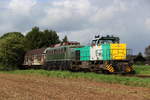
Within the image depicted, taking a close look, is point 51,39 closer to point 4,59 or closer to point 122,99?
point 4,59

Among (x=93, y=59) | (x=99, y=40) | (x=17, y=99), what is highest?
(x=99, y=40)

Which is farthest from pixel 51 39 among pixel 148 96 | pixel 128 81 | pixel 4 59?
pixel 148 96

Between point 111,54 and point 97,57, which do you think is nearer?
point 111,54

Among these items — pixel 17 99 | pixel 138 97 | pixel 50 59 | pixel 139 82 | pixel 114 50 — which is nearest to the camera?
pixel 17 99

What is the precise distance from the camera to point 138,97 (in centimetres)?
1132

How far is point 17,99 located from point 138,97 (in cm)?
487

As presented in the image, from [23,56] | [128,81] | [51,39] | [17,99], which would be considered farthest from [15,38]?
[17,99]

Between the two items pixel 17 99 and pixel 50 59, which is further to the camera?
pixel 50 59

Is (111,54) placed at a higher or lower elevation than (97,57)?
higher

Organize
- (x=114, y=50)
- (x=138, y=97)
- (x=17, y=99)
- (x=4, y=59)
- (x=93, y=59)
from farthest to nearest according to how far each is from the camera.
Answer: (x=4, y=59), (x=93, y=59), (x=114, y=50), (x=138, y=97), (x=17, y=99)

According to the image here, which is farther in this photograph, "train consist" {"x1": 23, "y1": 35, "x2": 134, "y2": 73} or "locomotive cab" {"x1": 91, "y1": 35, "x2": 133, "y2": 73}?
"train consist" {"x1": 23, "y1": 35, "x2": 134, "y2": 73}

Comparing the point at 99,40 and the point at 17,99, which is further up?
the point at 99,40

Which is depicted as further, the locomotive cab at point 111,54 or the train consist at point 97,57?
the train consist at point 97,57

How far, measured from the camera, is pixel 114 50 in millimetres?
24984
